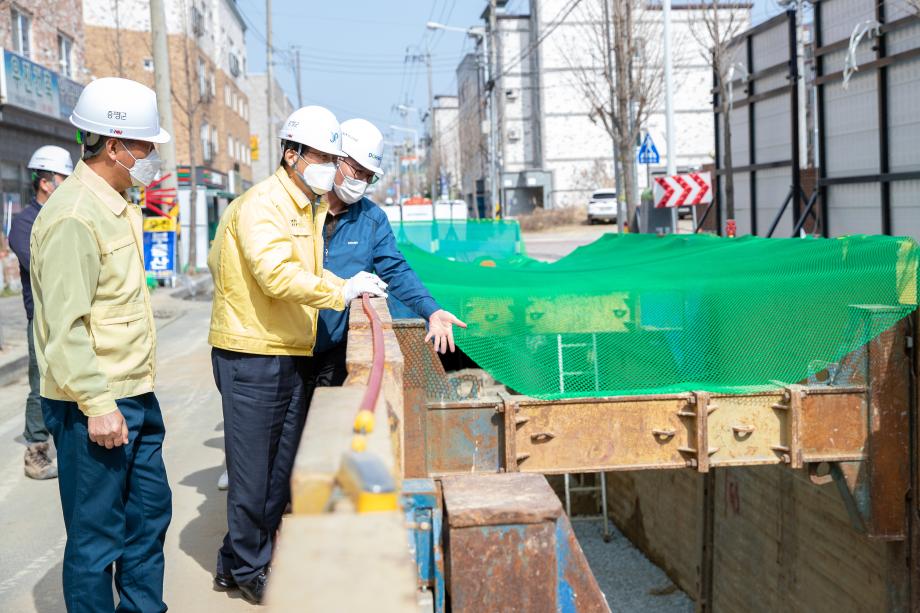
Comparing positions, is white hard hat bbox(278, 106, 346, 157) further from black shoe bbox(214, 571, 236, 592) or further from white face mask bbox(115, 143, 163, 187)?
black shoe bbox(214, 571, 236, 592)

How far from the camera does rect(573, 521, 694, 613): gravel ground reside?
9.88 metres

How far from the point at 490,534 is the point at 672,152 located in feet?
61.1

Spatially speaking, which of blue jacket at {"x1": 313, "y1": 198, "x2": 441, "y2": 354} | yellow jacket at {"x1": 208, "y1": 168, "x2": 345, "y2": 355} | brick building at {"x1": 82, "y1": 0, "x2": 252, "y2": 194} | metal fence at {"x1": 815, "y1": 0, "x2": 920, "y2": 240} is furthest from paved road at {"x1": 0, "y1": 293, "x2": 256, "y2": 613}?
brick building at {"x1": 82, "y1": 0, "x2": 252, "y2": 194}

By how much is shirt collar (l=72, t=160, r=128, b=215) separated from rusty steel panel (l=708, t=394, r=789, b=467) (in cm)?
342

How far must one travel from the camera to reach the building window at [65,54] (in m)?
25.4

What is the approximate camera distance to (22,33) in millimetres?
22531

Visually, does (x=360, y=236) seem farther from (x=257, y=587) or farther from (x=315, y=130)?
(x=257, y=587)

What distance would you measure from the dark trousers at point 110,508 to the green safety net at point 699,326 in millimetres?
2302

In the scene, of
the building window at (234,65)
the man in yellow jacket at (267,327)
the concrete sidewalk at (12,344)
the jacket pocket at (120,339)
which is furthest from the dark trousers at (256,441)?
the building window at (234,65)

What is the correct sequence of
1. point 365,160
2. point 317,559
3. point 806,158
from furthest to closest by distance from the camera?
point 806,158 → point 365,160 → point 317,559

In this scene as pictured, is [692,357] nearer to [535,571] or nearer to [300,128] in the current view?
[300,128]

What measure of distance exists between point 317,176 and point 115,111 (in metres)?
0.89

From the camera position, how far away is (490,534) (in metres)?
2.87

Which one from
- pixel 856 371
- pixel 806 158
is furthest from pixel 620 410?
pixel 806 158
